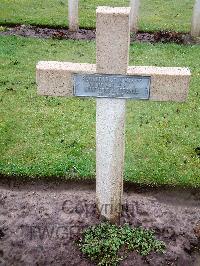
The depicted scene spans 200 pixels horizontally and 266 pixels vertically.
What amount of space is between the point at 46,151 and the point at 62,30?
23.4 ft

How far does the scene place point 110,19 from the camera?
4613 mm

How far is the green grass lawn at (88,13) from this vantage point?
14.6 meters

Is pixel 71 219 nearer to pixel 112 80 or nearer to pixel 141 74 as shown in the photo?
pixel 112 80

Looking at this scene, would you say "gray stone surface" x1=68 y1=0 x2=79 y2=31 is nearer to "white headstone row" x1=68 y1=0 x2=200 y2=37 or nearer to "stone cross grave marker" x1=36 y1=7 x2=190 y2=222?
"white headstone row" x1=68 y1=0 x2=200 y2=37

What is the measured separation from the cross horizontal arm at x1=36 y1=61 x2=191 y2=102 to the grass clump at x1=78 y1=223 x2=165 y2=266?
194 cm

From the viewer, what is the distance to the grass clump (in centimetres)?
555

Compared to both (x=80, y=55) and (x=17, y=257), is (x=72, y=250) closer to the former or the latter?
(x=17, y=257)

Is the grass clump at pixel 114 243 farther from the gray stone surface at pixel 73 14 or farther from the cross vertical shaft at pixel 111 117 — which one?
the gray stone surface at pixel 73 14

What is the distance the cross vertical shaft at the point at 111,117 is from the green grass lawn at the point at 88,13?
9.48 m

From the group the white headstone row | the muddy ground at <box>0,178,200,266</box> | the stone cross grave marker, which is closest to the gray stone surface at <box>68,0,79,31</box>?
the white headstone row

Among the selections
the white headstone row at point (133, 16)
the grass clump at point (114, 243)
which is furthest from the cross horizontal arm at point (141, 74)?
the white headstone row at point (133, 16)

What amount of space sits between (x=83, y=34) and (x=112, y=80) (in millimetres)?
9244

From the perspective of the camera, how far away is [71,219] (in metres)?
6.20

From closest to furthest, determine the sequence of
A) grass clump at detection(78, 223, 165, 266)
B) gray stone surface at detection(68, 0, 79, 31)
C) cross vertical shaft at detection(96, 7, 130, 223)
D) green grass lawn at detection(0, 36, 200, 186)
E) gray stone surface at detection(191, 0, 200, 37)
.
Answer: cross vertical shaft at detection(96, 7, 130, 223) → grass clump at detection(78, 223, 165, 266) → green grass lawn at detection(0, 36, 200, 186) → gray stone surface at detection(191, 0, 200, 37) → gray stone surface at detection(68, 0, 79, 31)
